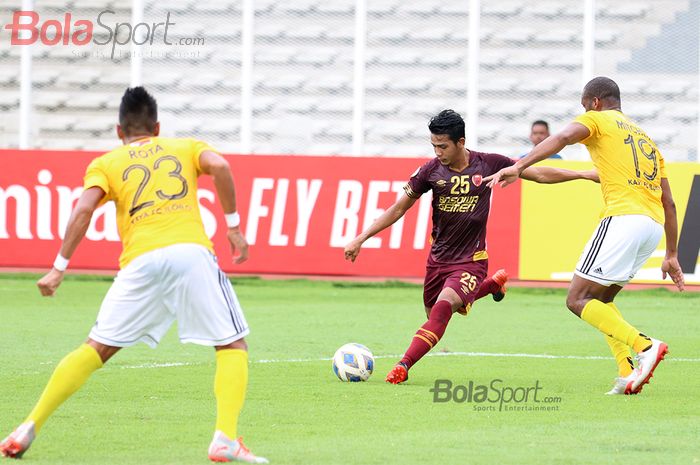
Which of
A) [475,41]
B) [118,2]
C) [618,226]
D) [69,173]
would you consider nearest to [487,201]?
[618,226]

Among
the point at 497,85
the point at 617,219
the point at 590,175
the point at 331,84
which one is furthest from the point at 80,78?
the point at 617,219

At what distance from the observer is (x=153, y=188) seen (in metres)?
6.57

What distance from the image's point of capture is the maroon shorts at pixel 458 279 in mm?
9852

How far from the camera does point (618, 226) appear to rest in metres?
9.12

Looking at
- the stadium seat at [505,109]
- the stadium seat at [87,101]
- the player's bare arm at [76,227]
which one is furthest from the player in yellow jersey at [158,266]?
the stadium seat at [87,101]

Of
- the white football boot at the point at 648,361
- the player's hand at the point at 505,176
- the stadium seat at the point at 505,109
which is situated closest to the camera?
the player's hand at the point at 505,176

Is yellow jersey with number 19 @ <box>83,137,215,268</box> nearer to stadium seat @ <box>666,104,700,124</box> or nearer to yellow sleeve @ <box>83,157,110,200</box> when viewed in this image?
yellow sleeve @ <box>83,157,110,200</box>

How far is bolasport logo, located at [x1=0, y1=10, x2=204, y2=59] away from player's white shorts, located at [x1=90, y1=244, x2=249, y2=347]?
15760 mm

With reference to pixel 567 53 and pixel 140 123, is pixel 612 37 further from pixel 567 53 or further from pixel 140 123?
pixel 140 123

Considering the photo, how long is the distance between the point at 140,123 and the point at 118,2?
16.3 metres

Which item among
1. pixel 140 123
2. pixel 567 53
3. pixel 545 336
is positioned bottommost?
pixel 545 336

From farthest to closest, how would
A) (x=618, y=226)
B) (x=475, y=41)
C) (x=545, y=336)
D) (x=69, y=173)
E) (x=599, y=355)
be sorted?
(x=475, y=41) < (x=69, y=173) < (x=545, y=336) < (x=599, y=355) < (x=618, y=226)

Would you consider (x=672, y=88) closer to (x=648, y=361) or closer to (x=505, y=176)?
(x=648, y=361)

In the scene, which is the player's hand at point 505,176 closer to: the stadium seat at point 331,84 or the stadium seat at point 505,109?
the stadium seat at point 505,109
